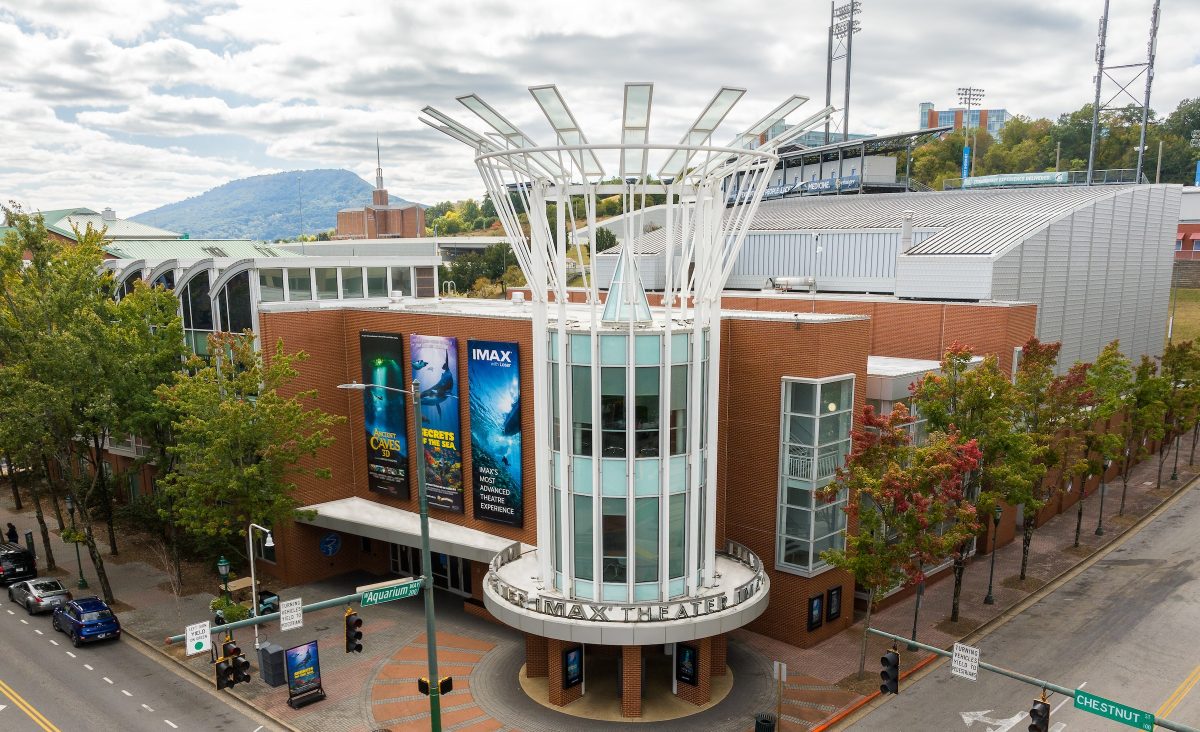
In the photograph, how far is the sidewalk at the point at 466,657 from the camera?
24.6m

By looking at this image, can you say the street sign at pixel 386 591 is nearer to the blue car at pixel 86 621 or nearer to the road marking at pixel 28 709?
the road marking at pixel 28 709

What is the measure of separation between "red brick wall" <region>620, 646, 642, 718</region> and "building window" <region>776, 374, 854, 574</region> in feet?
23.6

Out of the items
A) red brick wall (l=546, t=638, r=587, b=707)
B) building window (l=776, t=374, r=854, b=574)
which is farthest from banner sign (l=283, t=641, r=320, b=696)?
building window (l=776, t=374, r=854, b=574)

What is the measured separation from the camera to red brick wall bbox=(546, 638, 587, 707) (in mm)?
24922

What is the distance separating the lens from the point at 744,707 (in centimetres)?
2514

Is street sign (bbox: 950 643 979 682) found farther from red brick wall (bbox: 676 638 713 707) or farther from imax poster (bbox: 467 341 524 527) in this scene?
imax poster (bbox: 467 341 524 527)

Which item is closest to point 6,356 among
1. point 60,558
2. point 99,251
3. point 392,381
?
point 99,251

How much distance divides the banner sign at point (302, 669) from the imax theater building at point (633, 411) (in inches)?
223

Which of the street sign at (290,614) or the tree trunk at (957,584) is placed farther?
the tree trunk at (957,584)

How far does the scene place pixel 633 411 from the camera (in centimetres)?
2386

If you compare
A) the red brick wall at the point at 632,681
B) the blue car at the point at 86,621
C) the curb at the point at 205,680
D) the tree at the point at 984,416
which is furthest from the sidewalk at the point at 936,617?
the blue car at the point at 86,621

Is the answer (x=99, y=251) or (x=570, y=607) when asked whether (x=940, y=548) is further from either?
(x=99, y=251)

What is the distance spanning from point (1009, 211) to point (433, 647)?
4048 cm

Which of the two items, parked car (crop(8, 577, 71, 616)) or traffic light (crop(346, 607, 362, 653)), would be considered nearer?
traffic light (crop(346, 607, 362, 653))
